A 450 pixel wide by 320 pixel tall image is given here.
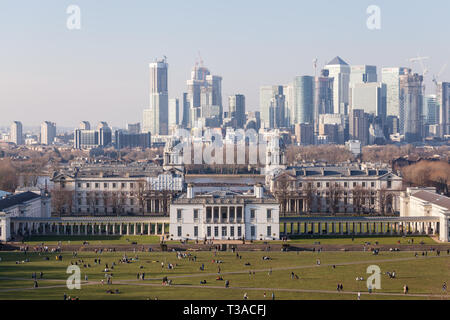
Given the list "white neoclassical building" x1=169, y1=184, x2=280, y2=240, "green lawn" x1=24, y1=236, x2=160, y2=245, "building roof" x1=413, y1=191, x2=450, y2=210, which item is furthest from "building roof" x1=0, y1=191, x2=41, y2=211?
"building roof" x1=413, y1=191, x2=450, y2=210

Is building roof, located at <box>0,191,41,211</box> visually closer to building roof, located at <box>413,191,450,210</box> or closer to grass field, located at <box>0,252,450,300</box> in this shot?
grass field, located at <box>0,252,450,300</box>

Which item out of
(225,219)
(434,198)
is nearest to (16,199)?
(225,219)

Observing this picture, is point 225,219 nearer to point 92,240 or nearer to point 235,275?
point 92,240

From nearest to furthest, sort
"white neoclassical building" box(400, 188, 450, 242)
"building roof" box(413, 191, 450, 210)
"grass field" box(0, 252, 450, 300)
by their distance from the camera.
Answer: "grass field" box(0, 252, 450, 300), "white neoclassical building" box(400, 188, 450, 242), "building roof" box(413, 191, 450, 210)

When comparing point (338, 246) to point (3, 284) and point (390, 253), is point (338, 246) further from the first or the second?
point (3, 284)

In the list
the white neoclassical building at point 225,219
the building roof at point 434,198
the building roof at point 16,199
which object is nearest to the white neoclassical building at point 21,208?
the building roof at point 16,199
